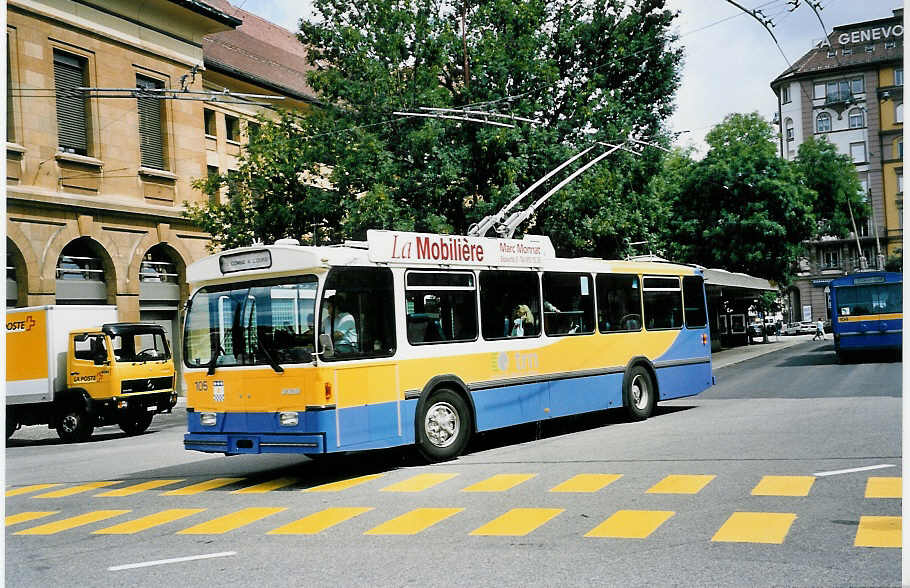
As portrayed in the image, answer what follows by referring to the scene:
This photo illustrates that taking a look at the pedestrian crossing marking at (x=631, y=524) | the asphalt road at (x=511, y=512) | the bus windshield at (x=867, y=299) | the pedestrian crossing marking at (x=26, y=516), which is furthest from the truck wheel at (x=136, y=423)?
the bus windshield at (x=867, y=299)

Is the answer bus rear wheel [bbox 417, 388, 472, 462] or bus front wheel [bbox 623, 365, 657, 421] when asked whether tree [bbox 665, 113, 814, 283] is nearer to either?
bus front wheel [bbox 623, 365, 657, 421]

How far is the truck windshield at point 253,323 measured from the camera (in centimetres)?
1093

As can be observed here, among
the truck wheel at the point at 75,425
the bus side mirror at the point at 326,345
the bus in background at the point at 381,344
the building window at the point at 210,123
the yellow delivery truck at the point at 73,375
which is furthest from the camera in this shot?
the building window at the point at 210,123

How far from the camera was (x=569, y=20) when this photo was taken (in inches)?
1094

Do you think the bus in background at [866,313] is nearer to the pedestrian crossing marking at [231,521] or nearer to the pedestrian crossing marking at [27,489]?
the pedestrian crossing marking at [27,489]

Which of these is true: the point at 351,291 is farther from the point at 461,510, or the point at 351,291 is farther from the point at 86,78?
the point at 86,78

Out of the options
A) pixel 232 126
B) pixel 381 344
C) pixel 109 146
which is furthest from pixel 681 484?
pixel 232 126

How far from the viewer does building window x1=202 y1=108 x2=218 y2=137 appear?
36.8m

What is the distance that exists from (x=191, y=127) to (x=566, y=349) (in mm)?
21525

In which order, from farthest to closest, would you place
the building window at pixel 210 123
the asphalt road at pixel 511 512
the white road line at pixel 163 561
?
the building window at pixel 210 123
the white road line at pixel 163 561
the asphalt road at pixel 511 512

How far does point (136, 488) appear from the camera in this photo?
11.7 meters

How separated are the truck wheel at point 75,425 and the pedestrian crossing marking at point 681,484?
46.5 ft

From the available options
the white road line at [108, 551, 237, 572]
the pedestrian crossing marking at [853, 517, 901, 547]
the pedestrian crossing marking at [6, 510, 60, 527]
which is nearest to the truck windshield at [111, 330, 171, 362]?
the pedestrian crossing marking at [6, 510, 60, 527]

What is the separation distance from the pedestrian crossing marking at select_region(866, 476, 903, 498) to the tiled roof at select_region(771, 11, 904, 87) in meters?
3.38
